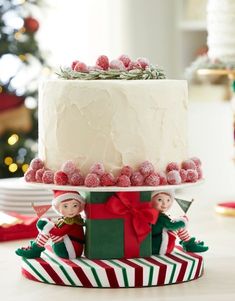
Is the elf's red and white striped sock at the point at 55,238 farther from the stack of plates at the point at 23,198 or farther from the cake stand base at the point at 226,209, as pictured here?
the cake stand base at the point at 226,209

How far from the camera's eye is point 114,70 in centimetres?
229

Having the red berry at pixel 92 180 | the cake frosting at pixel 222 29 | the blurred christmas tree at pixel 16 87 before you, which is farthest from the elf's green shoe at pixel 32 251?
the blurred christmas tree at pixel 16 87

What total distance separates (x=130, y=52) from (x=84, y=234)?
3.33 m

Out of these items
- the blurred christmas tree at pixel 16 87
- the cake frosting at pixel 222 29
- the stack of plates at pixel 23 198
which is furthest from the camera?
the blurred christmas tree at pixel 16 87

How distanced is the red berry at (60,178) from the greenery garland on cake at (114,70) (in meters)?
0.24

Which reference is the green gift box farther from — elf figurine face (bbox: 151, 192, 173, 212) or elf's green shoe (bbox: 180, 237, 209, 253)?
elf's green shoe (bbox: 180, 237, 209, 253)

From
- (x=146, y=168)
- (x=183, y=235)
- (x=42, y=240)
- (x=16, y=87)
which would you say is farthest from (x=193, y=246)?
(x=16, y=87)

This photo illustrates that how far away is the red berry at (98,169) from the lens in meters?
2.19

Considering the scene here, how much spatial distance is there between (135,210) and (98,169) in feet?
0.46

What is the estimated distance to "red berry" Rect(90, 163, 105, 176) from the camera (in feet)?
7.18

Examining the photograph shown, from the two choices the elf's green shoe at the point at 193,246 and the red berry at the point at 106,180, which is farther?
the elf's green shoe at the point at 193,246

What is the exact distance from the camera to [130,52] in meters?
5.56

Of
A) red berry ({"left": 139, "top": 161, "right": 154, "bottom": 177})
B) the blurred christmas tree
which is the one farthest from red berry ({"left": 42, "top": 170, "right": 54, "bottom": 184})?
the blurred christmas tree

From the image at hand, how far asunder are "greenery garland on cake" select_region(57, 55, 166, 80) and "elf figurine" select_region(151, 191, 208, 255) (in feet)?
0.93
